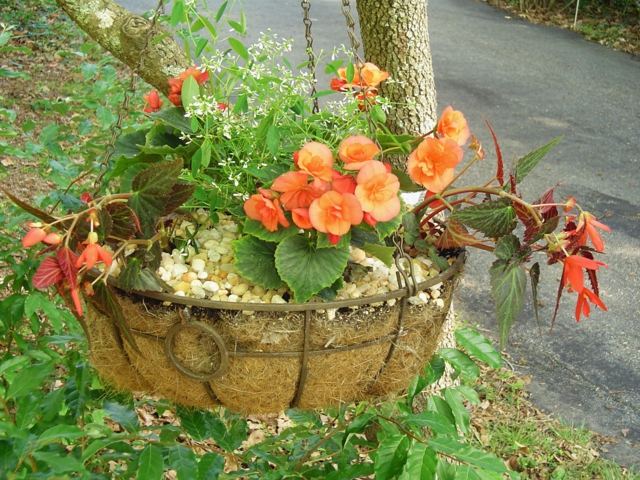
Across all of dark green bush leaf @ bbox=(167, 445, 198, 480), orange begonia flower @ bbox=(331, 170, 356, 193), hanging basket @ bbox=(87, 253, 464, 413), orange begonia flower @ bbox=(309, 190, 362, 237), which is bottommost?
dark green bush leaf @ bbox=(167, 445, 198, 480)

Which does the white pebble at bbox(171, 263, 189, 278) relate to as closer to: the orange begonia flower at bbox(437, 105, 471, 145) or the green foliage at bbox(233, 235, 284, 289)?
the green foliage at bbox(233, 235, 284, 289)

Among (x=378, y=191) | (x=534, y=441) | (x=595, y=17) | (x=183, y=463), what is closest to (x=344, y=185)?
(x=378, y=191)

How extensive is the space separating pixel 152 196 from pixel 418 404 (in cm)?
171

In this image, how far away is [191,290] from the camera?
1270mm

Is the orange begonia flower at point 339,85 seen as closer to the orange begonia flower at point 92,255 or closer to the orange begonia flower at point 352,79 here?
the orange begonia flower at point 352,79

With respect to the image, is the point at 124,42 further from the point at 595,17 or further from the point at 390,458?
the point at 595,17

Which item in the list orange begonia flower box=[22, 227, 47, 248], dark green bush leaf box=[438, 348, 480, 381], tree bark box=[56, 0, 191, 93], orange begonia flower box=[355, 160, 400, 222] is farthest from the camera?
tree bark box=[56, 0, 191, 93]

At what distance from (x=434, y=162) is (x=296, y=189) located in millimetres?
231

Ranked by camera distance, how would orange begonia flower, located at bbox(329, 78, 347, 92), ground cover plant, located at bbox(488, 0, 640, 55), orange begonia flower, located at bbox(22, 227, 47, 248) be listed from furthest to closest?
ground cover plant, located at bbox(488, 0, 640, 55) < orange begonia flower, located at bbox(329, 78, 347, 92) < orange begonia flower, located at bbox(22, 227, 47, 248)

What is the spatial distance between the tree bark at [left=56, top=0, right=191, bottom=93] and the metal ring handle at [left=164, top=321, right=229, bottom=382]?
3.49 ft

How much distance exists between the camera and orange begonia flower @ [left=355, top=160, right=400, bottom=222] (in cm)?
120

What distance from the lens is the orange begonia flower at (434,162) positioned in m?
1.26

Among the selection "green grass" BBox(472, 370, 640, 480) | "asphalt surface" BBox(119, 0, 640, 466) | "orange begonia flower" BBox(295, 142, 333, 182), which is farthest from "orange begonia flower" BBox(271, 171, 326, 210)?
"asphalt surface" BBox(119, 0, 640, 466)

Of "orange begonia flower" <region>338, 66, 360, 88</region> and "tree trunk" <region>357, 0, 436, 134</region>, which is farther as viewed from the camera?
"tree trunk" <region>357, 0, 436, 134</region>
